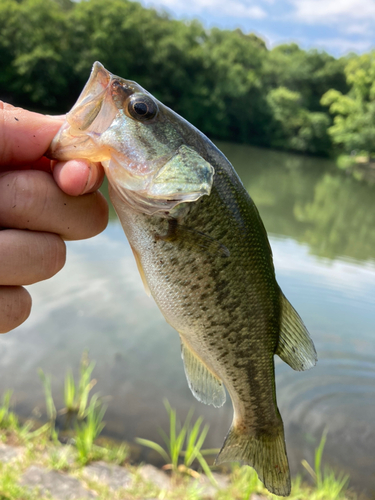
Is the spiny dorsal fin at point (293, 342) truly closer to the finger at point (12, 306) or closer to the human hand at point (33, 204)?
the human hand at point (33, 204)

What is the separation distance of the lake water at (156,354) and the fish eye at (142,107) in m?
3.84

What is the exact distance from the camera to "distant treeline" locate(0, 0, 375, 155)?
34.4m

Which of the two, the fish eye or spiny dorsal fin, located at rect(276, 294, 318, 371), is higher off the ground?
the fish eye

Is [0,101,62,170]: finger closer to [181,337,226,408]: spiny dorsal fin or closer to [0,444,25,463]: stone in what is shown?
[181,337,226,408]: spiny dorsal fin

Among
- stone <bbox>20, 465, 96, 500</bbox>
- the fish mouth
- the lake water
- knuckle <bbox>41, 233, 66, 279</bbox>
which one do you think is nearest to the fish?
the fish mouth

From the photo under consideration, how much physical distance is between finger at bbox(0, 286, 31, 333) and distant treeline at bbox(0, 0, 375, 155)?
37879 millimetres

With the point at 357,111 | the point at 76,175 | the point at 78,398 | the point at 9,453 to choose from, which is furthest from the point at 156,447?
the point at 357,111

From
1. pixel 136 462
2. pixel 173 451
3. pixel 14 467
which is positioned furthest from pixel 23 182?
pixel 136 462

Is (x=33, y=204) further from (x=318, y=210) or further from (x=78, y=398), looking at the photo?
(x=318, y=210)

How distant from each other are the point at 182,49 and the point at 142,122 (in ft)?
158

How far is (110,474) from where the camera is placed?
3422 mm

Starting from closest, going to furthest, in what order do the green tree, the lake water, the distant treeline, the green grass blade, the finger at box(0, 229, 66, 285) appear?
the finger at box(0, 229, 66, 285), the green grass blade, the lake water, the distant treeline, the green tree

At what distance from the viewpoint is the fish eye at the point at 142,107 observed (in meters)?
1.48

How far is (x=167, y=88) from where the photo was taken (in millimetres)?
43250
